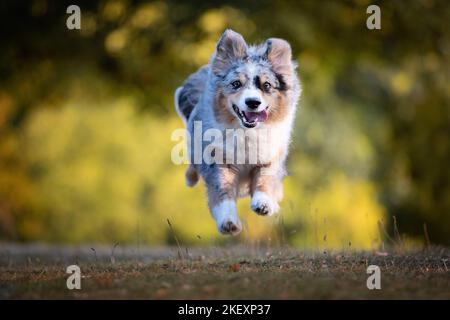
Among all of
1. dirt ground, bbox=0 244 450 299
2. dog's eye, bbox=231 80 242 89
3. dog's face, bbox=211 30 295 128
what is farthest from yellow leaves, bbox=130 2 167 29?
dirt ground, bbox=0 244 450 299

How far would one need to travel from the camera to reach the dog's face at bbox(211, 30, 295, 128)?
8.10 metres

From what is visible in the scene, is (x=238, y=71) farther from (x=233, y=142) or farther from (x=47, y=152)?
(x=47, y=152)

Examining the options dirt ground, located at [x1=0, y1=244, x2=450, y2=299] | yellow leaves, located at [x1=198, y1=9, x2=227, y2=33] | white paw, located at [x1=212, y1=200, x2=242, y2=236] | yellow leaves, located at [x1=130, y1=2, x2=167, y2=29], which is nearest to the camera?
dirt ground, located at [x1=0, y1=244, x2=450, y2=299]

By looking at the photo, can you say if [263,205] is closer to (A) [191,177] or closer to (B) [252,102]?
(B) [252,102]

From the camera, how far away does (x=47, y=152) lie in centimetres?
2772

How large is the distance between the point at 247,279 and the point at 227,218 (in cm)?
148

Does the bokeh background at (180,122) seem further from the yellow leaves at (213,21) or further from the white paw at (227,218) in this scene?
the white paw at (227,218)

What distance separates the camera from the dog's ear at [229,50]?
332 inches

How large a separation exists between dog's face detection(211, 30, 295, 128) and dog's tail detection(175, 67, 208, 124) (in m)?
1.58

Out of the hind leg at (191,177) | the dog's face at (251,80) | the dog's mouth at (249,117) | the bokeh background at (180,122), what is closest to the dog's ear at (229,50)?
the dog's face at (251,80)

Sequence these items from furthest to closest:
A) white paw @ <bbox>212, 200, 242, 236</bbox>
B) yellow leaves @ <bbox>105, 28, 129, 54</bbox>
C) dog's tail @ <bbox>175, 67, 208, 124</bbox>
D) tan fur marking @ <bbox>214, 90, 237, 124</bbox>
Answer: yellow leaves @ <bbox>105, 28, 129, 54</bbox>, dog's tail @ <bbox>175, 67, 208, 124</bbox>, tan fur marking @ <bbox>214, 90, 237, 124</bbox>, white paw @ <bbox>212, 200, 242, 236</bbox>

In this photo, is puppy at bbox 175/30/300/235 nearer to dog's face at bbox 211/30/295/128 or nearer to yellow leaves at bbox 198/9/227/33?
dog's face at bbox 211/30/295/128

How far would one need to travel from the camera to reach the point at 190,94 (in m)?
10.4

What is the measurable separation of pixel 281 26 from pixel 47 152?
49.4 feet
